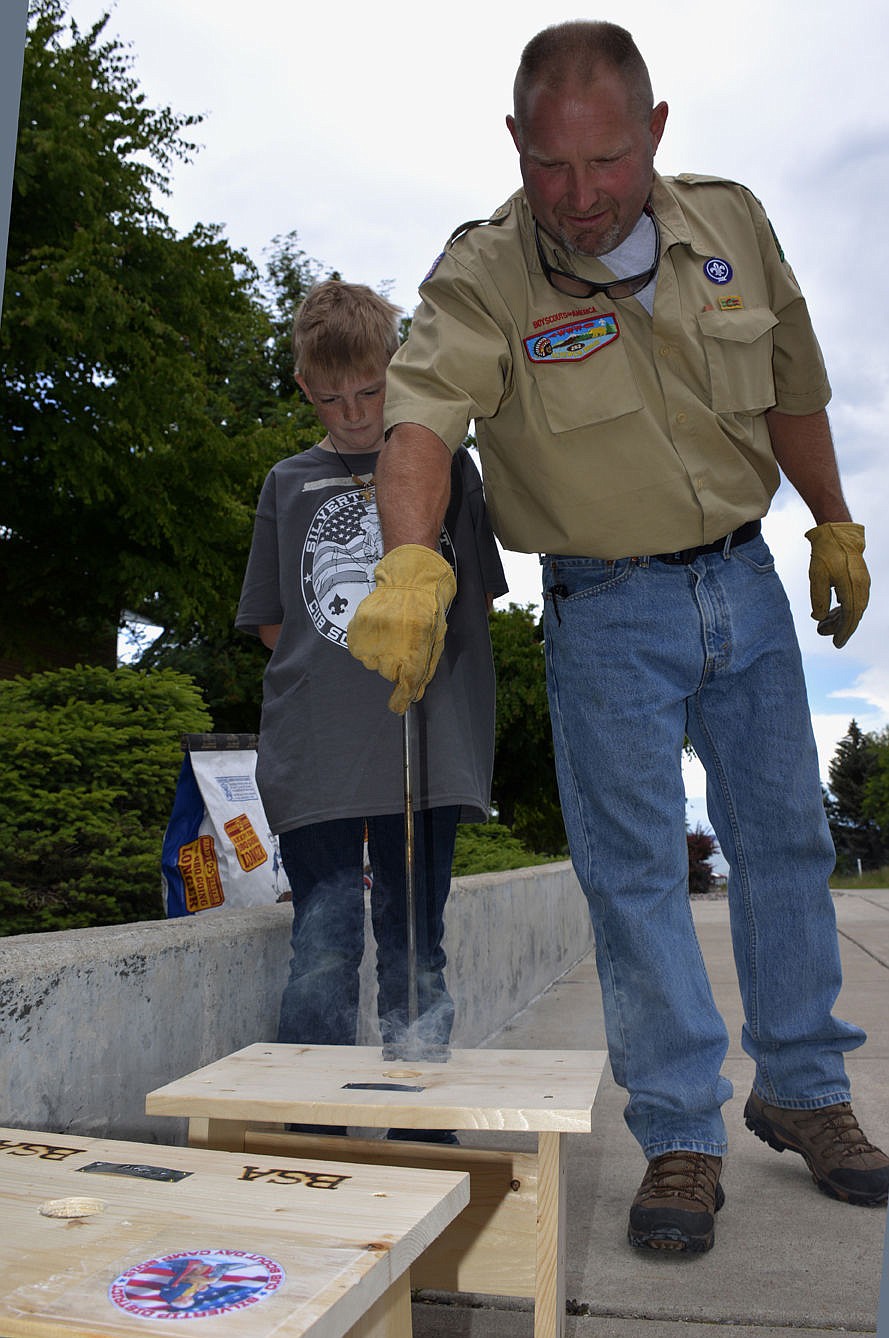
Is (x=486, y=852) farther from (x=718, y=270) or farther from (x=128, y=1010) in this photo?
(x=128, y=1010)

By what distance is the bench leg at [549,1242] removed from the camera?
1570mm

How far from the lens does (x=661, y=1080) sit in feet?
7.03

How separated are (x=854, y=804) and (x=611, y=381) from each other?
5671 centimetres

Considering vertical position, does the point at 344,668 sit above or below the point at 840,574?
below

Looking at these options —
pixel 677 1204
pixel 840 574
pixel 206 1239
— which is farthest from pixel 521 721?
pixel 206 1239

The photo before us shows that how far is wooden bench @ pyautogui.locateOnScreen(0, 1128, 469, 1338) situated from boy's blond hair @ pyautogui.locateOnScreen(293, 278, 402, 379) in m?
1.62

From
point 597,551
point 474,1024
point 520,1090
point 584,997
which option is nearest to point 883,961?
point 584,997

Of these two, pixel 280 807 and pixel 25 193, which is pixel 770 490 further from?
pixel 25 193

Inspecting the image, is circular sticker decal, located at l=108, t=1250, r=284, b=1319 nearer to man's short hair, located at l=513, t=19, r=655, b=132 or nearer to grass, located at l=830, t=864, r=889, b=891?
man's short hair, located at l=513, t=19, r=655, b=132

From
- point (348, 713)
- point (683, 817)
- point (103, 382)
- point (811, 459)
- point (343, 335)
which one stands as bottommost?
point (683, 817)

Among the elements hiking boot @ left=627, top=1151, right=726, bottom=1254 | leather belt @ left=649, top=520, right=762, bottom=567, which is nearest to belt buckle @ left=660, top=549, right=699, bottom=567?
leather belt @ left=649, top=520, right=762, bottom=567

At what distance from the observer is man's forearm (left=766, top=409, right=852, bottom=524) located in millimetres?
2461

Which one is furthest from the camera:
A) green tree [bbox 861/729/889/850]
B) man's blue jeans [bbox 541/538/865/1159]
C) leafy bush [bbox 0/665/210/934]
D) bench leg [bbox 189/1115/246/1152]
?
green tree [bbox 861/729/889/850]

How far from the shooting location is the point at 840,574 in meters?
2.52
